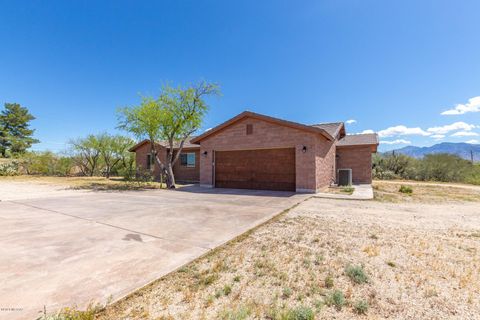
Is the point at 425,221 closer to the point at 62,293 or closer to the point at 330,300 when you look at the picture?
the point at 330,300

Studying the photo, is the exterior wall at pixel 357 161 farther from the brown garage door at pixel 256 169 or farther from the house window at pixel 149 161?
the house window at pixel 149 161

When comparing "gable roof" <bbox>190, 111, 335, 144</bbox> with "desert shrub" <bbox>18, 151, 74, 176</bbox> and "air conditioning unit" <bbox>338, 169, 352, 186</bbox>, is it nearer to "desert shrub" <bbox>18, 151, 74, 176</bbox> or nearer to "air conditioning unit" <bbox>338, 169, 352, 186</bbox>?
"air conditioning unit" <bbox>338, 169, 352, 186</bbox>

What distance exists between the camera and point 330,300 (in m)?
2.34

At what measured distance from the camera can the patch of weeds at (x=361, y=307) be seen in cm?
217

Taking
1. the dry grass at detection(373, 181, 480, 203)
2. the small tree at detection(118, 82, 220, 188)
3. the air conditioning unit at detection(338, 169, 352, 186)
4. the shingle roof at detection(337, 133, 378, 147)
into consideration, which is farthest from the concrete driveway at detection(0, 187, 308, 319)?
the shingle roof at detection(337, 133, 378, 147)

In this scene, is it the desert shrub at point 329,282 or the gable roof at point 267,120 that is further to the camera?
the gable roof at point 267,120

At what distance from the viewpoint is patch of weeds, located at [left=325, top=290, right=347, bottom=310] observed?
7.44ft

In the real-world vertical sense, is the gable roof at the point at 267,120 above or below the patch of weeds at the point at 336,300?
above

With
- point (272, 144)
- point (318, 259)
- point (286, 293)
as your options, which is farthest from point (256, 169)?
point (286, 293)

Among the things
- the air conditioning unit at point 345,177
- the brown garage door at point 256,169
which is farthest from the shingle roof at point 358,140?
the brown garage door at point 256,169

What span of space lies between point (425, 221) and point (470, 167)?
22815mm

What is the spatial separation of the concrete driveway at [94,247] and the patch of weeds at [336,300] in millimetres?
2096

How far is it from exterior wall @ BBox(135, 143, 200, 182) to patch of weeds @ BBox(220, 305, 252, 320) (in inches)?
611

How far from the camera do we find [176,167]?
18.6m
